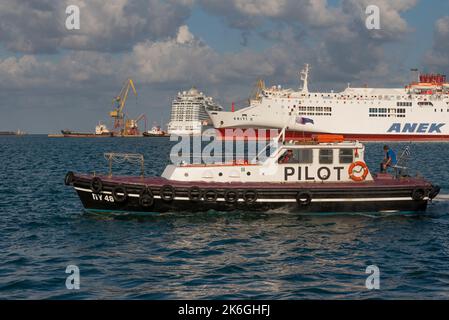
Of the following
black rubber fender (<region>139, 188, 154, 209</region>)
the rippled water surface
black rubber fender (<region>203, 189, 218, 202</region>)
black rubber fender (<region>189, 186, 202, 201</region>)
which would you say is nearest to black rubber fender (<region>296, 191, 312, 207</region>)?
the rippled water surface

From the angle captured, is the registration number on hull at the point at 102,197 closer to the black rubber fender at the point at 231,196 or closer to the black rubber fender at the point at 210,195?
the black rubber fender at the point at 210,195

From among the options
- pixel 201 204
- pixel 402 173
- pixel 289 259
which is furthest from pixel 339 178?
pixel 289 259

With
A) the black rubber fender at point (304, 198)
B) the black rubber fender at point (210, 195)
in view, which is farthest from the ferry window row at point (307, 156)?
the black rubber fender at point (210, 195)

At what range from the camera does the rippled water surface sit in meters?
12.7

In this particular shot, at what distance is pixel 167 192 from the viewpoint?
66.9ft

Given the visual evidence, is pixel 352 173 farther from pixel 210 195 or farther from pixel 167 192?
pixel 167 192

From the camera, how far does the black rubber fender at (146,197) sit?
20.3 metres

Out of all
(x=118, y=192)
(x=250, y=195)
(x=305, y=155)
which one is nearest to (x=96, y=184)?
(x=118, y=192)

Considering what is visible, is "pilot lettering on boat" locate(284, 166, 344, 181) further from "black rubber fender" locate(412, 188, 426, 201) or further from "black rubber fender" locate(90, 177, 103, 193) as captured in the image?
"black rubber fender" locate(90, 177, 103, 193)

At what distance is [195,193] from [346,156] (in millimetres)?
6383

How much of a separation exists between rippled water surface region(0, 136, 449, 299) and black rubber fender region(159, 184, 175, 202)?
772mm

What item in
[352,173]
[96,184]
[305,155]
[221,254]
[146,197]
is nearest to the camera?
[221,254]

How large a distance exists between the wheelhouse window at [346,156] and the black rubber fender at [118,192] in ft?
28.7
